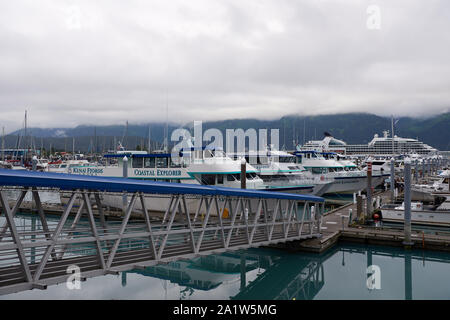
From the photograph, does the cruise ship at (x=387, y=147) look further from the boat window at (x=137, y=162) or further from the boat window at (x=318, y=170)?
the boat window at (x=137, y=162)

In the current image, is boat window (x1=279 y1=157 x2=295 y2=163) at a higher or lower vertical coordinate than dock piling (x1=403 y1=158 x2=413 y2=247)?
higher

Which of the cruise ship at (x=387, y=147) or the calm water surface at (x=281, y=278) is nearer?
the calm water surface at (x=281, y=278)

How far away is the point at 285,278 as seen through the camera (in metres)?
16.1

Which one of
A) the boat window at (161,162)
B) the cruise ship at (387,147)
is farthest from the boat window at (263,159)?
the cruise ship at (387,147)

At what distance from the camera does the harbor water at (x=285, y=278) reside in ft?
45.9

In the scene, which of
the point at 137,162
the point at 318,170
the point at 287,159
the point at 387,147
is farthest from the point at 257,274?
the point at 387,147

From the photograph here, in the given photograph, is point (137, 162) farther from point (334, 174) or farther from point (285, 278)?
point (334, 174)

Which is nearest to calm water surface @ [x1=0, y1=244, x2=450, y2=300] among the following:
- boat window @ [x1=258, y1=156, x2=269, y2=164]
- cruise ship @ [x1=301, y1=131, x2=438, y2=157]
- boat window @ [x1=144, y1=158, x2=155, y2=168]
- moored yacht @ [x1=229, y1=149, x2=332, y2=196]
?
moored yacht @ [x1=229, y1=149, x2=332, y2=196]

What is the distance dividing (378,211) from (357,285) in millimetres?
14889

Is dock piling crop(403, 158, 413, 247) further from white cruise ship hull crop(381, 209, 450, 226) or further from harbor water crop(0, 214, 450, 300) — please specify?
white cruise ship hull crop(381, 209, 450, 226)

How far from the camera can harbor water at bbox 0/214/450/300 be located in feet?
45.9

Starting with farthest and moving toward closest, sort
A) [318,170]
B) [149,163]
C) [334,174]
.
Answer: [318,170], [334,174], [149,163]

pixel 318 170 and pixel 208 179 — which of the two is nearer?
pixel 208 179
